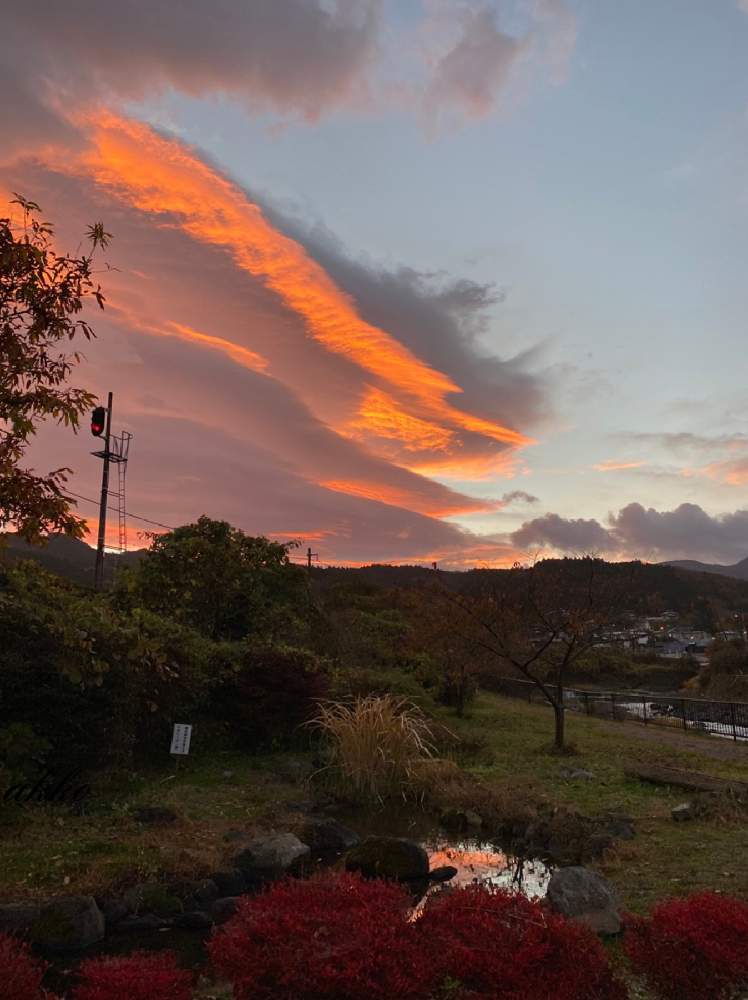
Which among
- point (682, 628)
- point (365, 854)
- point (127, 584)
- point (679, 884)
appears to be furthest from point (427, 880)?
point (682, 628)

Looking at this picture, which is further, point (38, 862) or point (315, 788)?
point (315, 788)

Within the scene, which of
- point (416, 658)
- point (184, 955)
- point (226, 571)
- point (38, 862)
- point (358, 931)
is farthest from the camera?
point (416, 658)

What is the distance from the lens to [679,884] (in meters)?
6.21

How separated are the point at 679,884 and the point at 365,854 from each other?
2806 millimetres

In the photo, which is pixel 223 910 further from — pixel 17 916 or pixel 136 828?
pixel 136 828

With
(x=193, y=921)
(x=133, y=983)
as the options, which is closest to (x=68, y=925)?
(x=193, y=921)

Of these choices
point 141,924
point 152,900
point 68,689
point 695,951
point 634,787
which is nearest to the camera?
point 695,951

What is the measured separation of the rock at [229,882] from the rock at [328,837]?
4.38ft

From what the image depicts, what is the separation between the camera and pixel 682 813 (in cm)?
850

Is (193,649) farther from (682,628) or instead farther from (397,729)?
(682,628)

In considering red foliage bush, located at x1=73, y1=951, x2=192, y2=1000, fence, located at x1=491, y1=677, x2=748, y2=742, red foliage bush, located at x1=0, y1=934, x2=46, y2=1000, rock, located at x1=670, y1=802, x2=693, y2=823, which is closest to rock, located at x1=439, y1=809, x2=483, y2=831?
rock, located at x1=670, y1=802, x2=693, y2=823

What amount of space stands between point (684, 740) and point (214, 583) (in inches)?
434

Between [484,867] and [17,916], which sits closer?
[17,916]

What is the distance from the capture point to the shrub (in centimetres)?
308
